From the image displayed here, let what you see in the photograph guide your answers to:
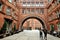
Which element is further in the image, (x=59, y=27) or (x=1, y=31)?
(x=59, y=27)

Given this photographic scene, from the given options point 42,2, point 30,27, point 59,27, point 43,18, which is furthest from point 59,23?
point 30,27

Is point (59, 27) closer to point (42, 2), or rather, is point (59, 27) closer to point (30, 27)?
point (42, 2)

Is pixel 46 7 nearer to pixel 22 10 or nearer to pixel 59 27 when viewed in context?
pixel 22 10

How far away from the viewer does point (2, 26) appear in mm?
21547

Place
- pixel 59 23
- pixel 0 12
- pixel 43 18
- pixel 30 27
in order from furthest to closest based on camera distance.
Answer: pixel 30 27 < pixel 43 18 < pixel 59 23 < pixel 0 12

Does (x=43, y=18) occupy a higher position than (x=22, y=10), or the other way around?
(x=22, y=10)

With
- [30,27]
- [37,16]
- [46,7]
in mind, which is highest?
[46,7]

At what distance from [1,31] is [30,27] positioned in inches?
1814

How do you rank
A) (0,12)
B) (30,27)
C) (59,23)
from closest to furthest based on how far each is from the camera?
(0,12)
(59,23)
(30,27)

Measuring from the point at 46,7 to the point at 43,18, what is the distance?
382cm

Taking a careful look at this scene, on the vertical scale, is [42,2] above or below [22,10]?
above

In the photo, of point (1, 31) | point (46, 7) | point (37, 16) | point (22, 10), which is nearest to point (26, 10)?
point (22, 10)

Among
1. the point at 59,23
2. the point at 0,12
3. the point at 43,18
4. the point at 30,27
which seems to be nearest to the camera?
the point at 0,12

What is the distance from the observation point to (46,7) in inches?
1528
